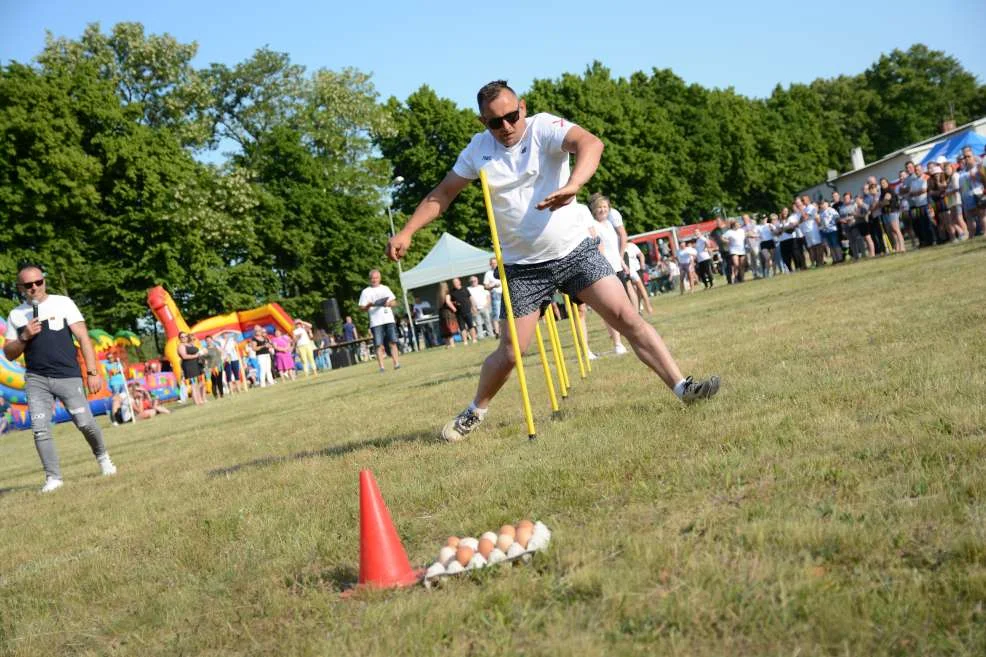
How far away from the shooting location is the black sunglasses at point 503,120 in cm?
573

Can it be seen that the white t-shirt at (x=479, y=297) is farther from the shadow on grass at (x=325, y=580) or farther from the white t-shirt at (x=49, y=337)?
the shadow on grass at (x=325, y=580)

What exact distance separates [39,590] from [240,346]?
101ft

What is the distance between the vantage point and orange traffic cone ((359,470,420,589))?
11.2 ft

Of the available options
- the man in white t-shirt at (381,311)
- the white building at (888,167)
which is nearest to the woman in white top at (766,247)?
the man in white t-shirt at (381,311)

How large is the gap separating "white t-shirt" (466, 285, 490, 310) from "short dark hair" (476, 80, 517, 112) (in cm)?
2501

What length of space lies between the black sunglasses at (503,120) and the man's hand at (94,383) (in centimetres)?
537

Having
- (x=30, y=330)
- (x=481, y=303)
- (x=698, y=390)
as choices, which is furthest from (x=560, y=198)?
(x=481, y=303)

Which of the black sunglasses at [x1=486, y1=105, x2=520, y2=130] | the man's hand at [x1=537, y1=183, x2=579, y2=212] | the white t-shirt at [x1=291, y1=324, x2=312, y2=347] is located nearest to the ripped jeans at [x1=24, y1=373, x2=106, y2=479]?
the black sunglasses at [x1=486, y1=105, x2=520, y2=130]

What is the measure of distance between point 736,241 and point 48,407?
23.3 metres

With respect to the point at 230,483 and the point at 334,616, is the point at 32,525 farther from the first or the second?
the point at 334,616

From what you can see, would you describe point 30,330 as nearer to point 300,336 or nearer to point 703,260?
point 300,336

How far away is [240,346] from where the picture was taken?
34594mm

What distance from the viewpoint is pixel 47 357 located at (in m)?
9.38

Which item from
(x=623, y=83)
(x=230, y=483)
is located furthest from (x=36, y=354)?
(x=623, y=83)
